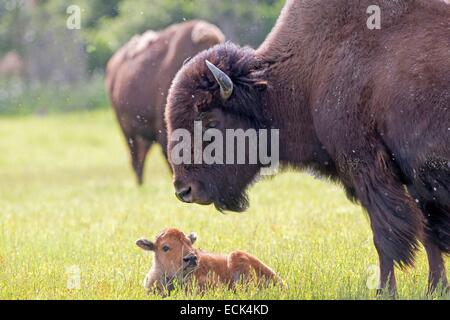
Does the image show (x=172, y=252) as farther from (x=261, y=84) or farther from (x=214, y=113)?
(x=261, y=84)

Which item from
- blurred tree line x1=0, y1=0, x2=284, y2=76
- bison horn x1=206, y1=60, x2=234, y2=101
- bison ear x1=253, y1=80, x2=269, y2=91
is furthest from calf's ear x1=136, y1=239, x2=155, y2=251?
blurred tree line x1=0, y1=0, x2=284, y2=76

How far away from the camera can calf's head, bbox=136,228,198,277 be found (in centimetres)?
630

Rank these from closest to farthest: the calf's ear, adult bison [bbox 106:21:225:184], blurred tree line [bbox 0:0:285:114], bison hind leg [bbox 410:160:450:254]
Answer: bison hind leg [bbox 410:160:450:254] → the calf's ear → adult bison [bbox 106:21:225:184] → blurred tree line [bbox 0:0:285:114]

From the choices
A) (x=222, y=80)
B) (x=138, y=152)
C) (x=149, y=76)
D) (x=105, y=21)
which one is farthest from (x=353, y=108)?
(x=105, y=21)

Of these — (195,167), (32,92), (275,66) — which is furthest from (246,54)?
(32,92)

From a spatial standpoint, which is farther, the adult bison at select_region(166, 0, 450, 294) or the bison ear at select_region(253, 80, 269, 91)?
the bison ear at select_region(253, 80, 269, 91)

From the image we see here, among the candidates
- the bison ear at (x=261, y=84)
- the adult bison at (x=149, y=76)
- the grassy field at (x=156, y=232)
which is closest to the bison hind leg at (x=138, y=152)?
the adult bison at (x=149, y=76)

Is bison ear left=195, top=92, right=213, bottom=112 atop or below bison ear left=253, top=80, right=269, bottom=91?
below

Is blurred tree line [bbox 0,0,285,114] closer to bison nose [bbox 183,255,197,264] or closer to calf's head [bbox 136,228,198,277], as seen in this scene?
calf's head [bbox 136,228,198,277]

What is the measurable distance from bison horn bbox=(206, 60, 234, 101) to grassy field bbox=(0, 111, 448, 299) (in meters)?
1.39

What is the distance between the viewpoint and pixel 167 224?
30.8ft

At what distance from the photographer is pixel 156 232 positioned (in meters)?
9.02

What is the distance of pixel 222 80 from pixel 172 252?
1.25 metres

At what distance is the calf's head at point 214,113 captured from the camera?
258 inches
